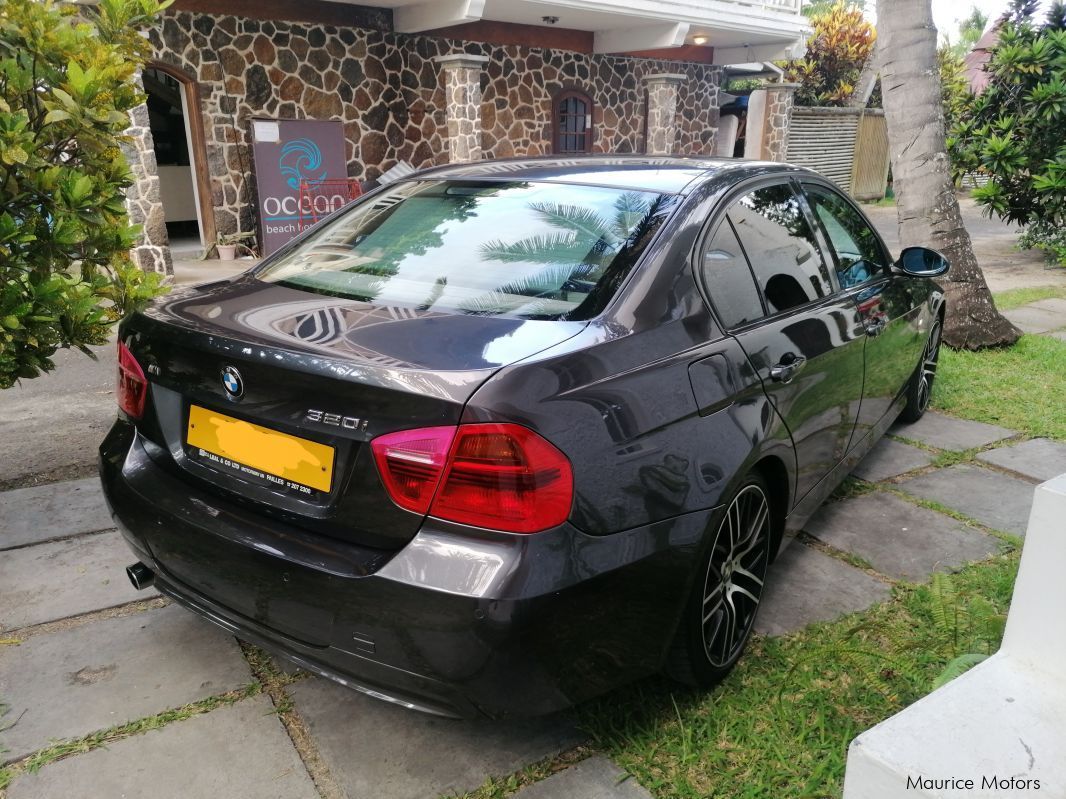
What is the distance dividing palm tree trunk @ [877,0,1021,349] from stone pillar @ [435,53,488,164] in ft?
21.8

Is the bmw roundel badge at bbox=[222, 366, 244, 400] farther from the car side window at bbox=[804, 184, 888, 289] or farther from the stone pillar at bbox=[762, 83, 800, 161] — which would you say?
the stone pillar at bbox=[762, 83, 800, 161]

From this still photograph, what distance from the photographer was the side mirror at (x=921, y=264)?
418 centimetres

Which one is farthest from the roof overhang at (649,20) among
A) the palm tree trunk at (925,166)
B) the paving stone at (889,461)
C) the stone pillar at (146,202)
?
the paving stone at (889,461)

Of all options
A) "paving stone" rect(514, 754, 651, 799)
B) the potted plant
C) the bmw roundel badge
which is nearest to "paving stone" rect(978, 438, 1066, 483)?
"paving stone" rect(514, 754, 651, 799)

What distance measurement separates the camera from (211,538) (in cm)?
223

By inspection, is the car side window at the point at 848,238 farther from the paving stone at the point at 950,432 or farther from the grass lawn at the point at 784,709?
the grass lawn at the point at 784,709

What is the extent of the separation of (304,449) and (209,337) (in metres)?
0.46

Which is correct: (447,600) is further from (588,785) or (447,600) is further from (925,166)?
(925,166)

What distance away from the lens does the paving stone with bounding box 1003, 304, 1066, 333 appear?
792 cm

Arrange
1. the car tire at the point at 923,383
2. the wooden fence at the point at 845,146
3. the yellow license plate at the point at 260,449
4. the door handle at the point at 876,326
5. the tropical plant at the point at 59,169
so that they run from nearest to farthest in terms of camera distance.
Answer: the yellow license plate at the point at 260,449 → the tropical plant at the point at 59,169 → the door handle at the point at 876,326 → the car tire at the point at 923,383 → the wooden fence at the point at 845,146

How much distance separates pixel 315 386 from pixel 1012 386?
5.48 m

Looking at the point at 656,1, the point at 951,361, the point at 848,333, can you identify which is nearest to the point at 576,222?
the point at 848,333

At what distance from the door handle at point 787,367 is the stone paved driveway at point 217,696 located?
887 mm

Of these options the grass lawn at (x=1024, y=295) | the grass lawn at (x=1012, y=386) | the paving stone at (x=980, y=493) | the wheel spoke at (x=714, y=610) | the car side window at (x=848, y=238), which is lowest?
the grass lawn at (x=1024, y=295)
